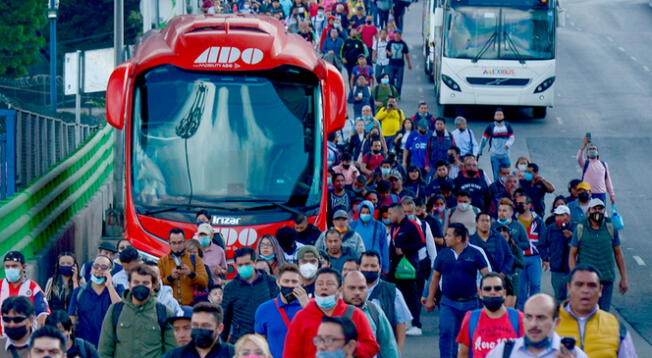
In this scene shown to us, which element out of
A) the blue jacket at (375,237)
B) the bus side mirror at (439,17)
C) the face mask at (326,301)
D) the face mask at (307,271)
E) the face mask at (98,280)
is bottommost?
the blue jacket at (375,237)

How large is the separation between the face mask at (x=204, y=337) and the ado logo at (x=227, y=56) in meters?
9.22

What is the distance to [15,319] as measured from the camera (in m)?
10.3

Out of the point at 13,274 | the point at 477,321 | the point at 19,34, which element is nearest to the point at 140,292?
the point at 13,274

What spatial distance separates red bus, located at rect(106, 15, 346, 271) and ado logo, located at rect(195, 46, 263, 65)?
0.01 metres

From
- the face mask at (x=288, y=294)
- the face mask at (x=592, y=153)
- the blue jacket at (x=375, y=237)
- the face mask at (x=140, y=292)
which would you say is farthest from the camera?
the face mask at (x=592, y=153)

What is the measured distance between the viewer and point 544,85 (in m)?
34.8

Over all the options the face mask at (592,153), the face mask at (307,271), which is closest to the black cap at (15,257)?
the face mask at (307,271)

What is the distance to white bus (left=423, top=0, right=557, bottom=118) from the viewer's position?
111 ft

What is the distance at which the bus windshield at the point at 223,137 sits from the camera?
62.0ft

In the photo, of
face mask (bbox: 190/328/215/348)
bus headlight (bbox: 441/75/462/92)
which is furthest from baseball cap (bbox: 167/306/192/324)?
bus headlight (bbox: 441/75/462/92)

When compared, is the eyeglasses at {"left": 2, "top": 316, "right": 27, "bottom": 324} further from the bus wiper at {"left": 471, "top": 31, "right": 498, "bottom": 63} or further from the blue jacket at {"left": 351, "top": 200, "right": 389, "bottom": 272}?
the bus wiper at {"left": 471, "top": 31, "right": 498, "bottom": 63}

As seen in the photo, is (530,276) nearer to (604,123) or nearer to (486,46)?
(486,46)

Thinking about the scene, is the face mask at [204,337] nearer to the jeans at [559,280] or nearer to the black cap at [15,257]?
the black cap at [15,257]

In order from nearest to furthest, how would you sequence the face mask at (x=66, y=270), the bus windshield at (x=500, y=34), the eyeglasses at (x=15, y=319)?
the eyeglasses at (x=15, y=319) → the face mask at (x=66, y=270) → the bus windshield at (x=500, y=34)
